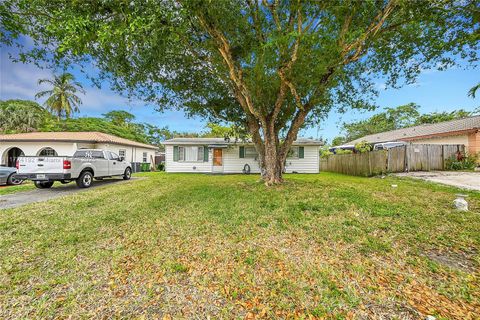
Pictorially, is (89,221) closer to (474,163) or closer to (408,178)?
(408,178)

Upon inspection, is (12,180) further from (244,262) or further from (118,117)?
(118,117)

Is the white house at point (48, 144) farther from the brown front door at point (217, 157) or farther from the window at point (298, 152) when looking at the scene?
the window at point (298, 152)

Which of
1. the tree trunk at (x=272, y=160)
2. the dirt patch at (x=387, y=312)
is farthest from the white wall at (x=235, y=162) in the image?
the dirt patch at (x=387, y=312)

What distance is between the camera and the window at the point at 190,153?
16344 mm

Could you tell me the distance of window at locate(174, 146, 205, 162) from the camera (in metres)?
16.3

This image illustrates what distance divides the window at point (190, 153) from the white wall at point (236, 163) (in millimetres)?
318

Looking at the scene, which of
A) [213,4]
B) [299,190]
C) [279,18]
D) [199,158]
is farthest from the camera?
[199,158]

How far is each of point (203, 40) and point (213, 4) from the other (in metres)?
1.58

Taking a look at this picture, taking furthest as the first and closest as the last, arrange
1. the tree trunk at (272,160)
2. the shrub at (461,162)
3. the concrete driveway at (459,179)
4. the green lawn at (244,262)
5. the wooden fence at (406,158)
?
the shrub at (461,162) → the wooden fence at (406,158) → the tree trunk at (272,160) → the concrete driveway at (459,179) → the green lawn at (244,262)

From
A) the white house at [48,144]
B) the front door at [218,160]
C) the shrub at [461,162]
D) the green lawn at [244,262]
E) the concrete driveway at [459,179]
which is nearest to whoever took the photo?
the green lawn at [244,262]

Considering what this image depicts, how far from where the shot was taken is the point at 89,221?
14.7ft

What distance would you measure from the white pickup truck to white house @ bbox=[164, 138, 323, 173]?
5.91 meters

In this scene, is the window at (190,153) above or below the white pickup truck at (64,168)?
above

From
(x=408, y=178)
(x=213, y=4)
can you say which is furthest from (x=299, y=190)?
(x=408, y=178)
